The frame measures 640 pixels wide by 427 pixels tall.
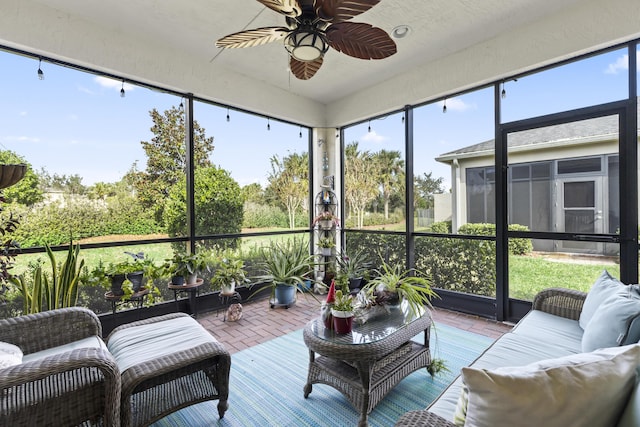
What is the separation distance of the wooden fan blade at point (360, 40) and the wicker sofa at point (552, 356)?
1973 mm

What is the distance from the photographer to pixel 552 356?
64.2 inches

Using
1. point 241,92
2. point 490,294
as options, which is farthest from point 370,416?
point 241,92

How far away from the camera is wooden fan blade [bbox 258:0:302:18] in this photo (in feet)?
5.63

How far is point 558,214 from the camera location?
117 inches

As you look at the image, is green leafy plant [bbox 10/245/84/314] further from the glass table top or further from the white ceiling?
the glass table top

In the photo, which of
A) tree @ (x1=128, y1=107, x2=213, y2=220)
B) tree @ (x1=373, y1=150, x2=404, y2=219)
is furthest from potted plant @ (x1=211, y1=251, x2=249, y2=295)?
tree @ (x1=373, y1=150, x2=404, y2=219)

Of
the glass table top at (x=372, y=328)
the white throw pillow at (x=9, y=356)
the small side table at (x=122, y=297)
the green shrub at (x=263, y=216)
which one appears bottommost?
the small side table at (x=122, y=297)

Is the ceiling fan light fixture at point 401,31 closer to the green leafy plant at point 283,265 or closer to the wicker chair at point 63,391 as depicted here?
the green leafy plant at point 283,265

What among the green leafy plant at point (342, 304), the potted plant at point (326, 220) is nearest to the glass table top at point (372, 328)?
the green leafy plant at point (342, 304)

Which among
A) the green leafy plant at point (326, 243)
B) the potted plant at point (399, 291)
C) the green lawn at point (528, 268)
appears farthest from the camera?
the green leafy plant at point (326, 243)

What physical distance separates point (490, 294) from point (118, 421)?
361cm

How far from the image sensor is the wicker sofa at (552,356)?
2.62ft

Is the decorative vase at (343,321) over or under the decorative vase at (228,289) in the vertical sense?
over

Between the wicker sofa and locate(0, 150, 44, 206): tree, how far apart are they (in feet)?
11.4
